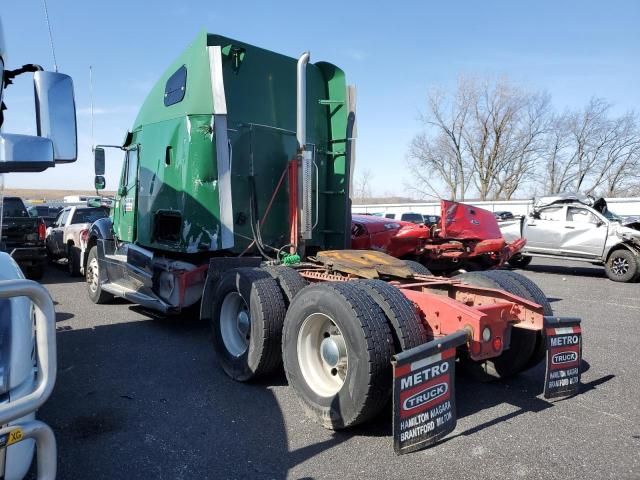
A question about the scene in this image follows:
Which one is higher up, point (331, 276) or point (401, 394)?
point (331, 276)

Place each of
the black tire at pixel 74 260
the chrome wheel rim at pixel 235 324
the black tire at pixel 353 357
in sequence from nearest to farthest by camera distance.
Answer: the black tire at pixel 353 357 < the chrome wheel rim at pixel 235 324 < the black tire at pixel 74 260

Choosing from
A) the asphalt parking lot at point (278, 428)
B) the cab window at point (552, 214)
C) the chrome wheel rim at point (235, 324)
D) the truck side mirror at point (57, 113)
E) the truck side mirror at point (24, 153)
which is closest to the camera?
the truck side mirror at point (24, 153)

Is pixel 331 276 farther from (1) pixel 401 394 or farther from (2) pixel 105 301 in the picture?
(2) pixel 105 301

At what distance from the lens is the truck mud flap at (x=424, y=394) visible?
296 centimetres

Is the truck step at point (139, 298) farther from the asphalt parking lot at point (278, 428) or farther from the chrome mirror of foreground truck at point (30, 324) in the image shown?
the chrome mirror of foreground truck at point (30, 324)

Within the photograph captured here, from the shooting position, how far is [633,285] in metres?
11.4

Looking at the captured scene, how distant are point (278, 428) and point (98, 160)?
18.3 ft

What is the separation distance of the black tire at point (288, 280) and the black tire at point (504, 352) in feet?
4.88

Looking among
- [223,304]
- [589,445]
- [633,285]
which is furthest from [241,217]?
[633,285]

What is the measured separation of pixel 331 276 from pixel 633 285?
9989 mm

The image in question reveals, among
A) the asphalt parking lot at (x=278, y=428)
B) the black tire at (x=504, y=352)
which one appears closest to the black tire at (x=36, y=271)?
the asphalt parking lot at (x=278, y=428)

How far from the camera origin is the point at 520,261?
14.7m

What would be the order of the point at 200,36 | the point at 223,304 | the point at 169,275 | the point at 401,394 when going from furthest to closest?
1. the point at 169,275
2. the point at 200,36
3. the point at 223,304
4. the point at 401,394

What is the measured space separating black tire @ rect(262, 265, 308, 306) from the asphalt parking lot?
85 centimetres
